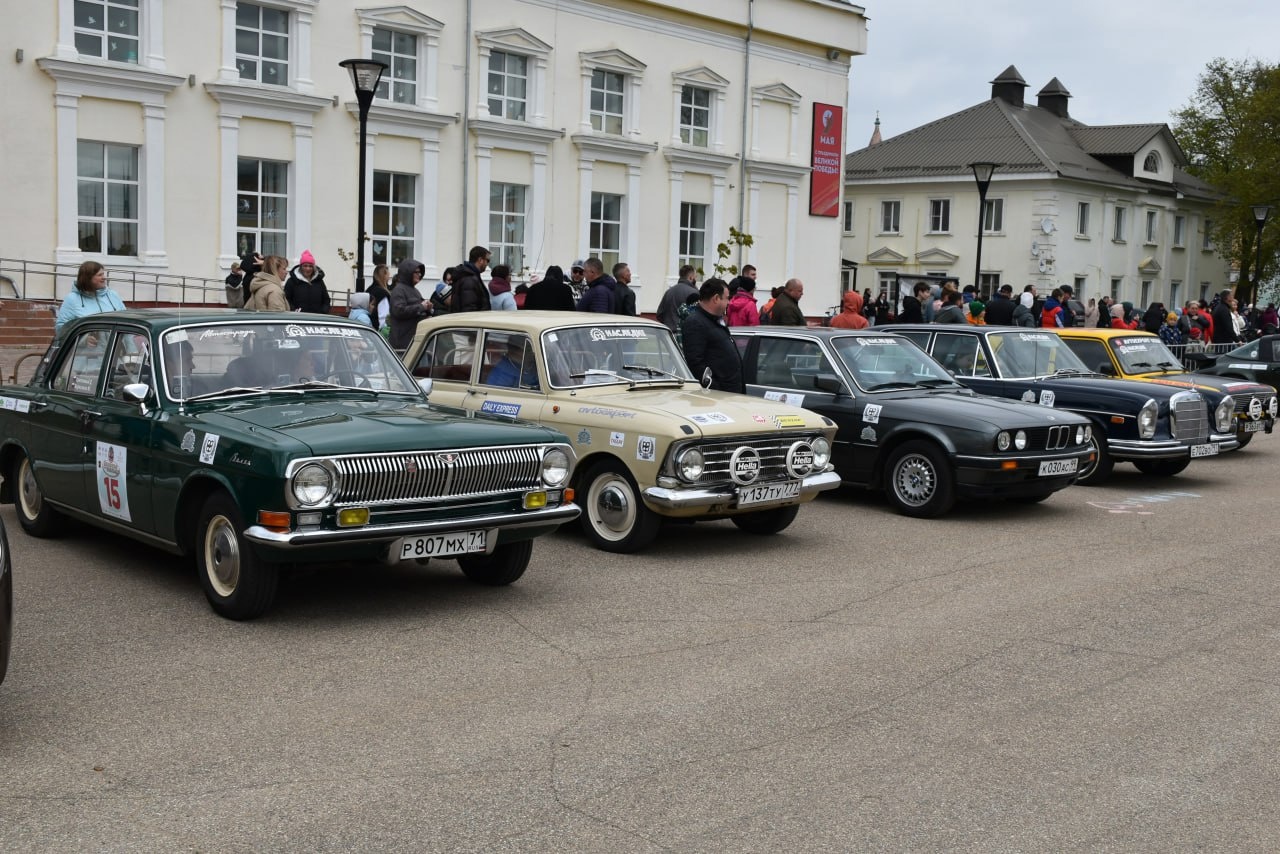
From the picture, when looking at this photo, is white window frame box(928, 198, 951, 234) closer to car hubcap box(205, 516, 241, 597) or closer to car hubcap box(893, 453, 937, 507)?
car hubcap box(893, 453, 937, 507)

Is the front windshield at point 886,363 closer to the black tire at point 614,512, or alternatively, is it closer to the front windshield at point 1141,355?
the black tire at point 614,512

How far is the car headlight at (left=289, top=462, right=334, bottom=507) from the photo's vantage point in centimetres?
659

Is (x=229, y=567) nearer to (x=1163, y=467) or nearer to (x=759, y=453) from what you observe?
(x=759, y=453)

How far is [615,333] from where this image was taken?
10.3 meters

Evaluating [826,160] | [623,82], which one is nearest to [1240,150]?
[826,160]


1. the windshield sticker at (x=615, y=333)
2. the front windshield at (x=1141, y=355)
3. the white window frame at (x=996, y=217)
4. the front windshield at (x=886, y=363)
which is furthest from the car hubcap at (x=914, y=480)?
the white window frame at (x=996, y=217)

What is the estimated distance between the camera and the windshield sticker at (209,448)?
274 inches

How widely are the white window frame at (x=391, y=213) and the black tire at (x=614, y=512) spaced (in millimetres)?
20312

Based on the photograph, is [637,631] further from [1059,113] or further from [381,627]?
[1059,113]

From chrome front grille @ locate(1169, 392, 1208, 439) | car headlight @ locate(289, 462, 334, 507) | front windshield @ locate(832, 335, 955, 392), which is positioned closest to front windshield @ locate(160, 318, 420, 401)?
car headlight @ locate(289, 462, 334, 507)

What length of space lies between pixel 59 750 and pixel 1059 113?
220ft

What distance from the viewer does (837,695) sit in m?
5.96

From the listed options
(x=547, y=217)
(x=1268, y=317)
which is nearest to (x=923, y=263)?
(x=1268, y=317)

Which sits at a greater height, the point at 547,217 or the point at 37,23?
the point at 37,23
